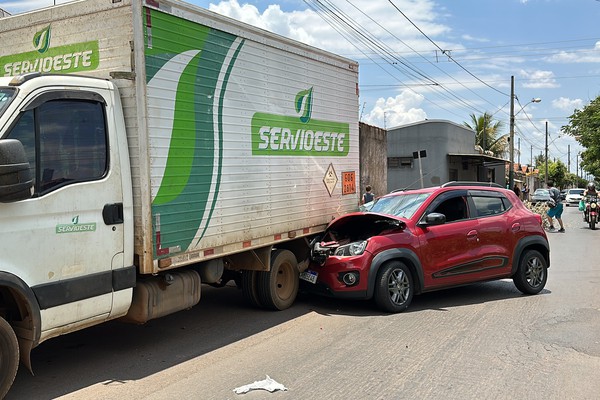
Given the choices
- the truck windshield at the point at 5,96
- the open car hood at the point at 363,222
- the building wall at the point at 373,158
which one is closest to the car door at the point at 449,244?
the open car hood at the point at 363,222

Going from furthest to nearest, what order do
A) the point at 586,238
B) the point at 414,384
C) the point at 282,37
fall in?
the point at 586,238, the point at 282,37, the point at 414,384

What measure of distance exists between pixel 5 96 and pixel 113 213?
4.27 feet

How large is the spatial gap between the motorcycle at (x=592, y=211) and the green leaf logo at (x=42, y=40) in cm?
2002

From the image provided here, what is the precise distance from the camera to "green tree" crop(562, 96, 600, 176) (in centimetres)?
3666

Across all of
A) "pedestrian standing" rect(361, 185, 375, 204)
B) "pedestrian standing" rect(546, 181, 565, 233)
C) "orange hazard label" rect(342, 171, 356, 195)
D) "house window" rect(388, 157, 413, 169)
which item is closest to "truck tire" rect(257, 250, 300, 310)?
"orange hazard label" rect(342, 171, 356, 195)

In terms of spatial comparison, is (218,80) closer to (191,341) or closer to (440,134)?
(191,341)

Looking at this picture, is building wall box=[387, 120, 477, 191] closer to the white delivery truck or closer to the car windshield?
the car windshield

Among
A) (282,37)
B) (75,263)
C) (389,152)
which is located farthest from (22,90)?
(389,152)

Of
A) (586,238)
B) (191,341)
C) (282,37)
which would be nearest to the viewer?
(191,341)

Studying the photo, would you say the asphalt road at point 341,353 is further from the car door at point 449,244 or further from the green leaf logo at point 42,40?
the green leaf logo at point 42,40

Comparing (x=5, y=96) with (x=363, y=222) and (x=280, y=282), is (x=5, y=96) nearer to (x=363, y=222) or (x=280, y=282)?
(x=280, y=282)

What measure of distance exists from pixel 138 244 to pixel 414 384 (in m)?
2.83

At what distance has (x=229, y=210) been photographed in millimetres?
6293

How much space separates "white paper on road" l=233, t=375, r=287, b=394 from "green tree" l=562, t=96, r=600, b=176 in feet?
123
